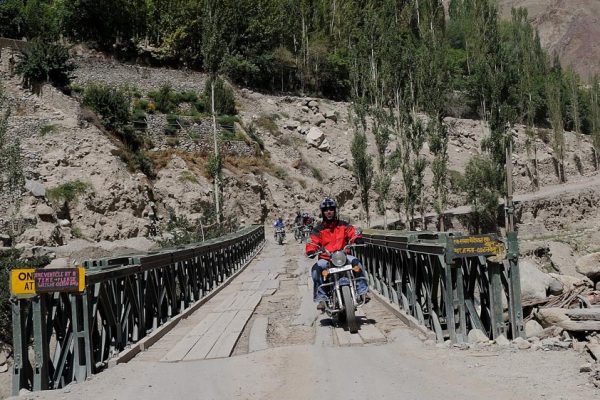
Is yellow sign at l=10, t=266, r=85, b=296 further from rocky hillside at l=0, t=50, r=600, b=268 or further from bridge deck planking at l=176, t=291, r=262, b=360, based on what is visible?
rocky hillside at l=0, t=50, r=600, b=268

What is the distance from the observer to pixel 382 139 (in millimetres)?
36031

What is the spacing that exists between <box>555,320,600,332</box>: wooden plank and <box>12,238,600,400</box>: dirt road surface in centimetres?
73

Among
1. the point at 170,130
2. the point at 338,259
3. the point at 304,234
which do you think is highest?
the point at 170,130

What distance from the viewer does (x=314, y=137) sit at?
158ft

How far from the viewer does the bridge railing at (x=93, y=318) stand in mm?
5570

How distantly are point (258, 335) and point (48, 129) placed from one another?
2628 centimetres

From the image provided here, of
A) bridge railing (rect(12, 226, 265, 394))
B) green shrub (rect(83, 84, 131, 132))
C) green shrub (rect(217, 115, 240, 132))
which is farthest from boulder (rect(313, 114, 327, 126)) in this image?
bridge railing (rect(12, 226, 265, 394))

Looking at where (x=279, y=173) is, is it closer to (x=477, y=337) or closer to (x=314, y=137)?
(x=314, y=137)

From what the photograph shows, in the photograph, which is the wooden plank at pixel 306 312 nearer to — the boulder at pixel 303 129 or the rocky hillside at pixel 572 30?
the boulder at pixel 303 129

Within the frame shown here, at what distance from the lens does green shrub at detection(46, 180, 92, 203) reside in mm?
27422

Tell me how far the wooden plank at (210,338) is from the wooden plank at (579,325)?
409 cm

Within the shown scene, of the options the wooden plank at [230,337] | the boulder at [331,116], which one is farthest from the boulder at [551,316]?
the boulder at [331,116]

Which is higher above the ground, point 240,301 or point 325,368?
point 325,368

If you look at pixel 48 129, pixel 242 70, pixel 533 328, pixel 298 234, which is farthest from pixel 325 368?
pixel 242 70
